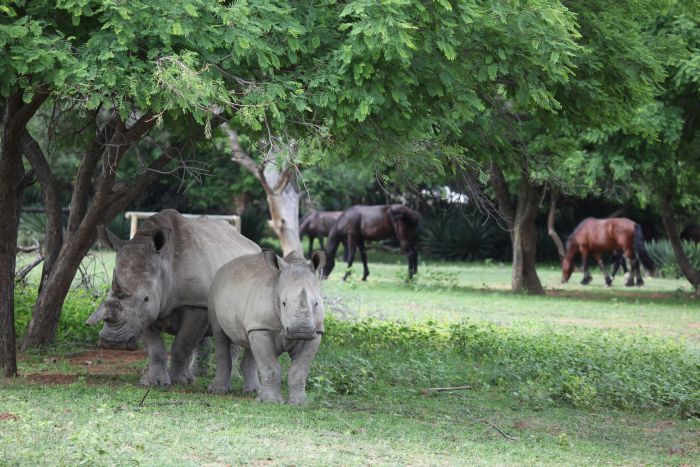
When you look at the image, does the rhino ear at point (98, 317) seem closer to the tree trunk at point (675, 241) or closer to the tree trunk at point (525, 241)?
the tree trunk at point (525, 241)

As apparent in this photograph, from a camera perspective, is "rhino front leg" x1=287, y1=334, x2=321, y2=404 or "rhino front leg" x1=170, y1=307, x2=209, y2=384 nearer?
"rhino front leg" x1=287, y1=334, x2=321, y2=404

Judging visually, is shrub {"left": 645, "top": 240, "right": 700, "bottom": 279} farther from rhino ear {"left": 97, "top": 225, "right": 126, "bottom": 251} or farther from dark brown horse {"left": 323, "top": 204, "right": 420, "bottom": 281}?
rhino ear {"left": 97, "top": 225, "right": 126, "bottom": 251}

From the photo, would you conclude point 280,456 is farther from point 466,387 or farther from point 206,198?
point 206,198

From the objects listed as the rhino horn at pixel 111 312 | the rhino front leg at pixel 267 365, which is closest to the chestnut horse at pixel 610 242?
the rhino front leg at pixel 267 365

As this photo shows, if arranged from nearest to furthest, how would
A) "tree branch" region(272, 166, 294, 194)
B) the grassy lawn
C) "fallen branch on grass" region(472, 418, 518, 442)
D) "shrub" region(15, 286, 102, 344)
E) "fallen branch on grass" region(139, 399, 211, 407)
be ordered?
the grassy lawn < "fallen branch on grass" region(472, 418, 518, 442) < "fallen branch on grass" region(139, 399, 211, 407) < "shrub" region(15, 286, 102, 344) < "tree branch" region(272, 166, 294, 194)

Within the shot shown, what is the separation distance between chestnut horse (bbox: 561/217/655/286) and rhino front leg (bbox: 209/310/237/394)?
19.0 meters

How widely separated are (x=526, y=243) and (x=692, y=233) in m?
11.5

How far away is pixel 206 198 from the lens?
37219mm

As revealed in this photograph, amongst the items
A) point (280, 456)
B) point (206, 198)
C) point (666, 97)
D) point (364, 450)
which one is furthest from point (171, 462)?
point (206, 198)

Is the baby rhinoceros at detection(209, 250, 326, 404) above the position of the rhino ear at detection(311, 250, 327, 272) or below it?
below

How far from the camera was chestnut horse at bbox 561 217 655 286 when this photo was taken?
26.5 m

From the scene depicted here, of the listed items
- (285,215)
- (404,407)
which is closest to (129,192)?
Answer: (404,407)

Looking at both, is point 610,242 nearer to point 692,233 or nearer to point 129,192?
point 692,233

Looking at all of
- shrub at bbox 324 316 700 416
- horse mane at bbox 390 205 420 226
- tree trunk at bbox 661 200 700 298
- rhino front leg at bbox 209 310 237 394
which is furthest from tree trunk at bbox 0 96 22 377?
horse mane at bbox 390 205 420 226
